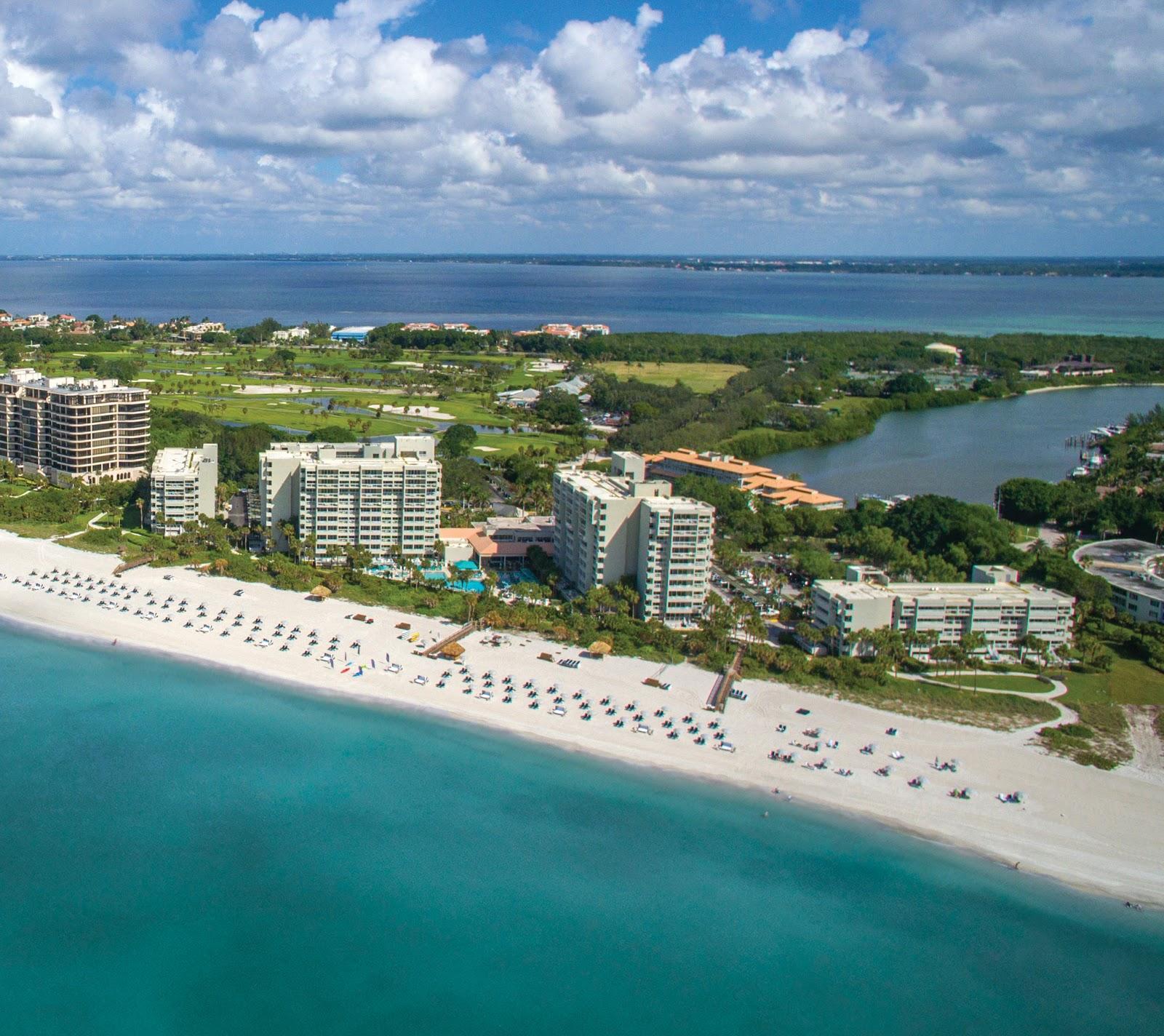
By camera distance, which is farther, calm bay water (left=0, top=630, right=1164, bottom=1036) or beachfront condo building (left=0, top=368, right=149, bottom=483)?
beachfront condo building (left=0, top=368, right=149, bottom=483)

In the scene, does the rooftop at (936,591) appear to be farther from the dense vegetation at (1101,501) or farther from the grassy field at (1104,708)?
the dense vegetation at (1101,501)

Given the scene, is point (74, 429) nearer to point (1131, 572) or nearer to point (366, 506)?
point (366, 506)

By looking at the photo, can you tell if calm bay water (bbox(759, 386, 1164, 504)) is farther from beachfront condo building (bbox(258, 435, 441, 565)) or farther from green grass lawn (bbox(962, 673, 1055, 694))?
beachfront condo building (bbox(258, 435, 441, 565))

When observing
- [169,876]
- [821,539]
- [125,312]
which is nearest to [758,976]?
[169,876]

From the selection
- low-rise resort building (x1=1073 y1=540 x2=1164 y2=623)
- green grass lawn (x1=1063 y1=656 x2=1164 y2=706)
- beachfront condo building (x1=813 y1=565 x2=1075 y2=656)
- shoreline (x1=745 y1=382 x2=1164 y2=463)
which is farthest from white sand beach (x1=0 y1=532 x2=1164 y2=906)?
shoreline (x1=745 y1=382 x2=1164 y2=463)

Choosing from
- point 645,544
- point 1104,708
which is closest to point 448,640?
point 645,544

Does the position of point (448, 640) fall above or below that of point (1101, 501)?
below

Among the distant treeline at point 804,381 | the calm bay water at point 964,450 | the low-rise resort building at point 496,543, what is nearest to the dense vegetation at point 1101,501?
the calm bay water at point 964,450
